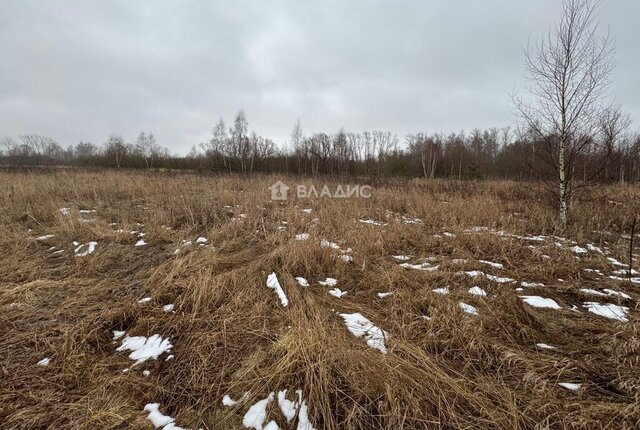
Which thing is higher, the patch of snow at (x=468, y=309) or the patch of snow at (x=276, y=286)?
the patch of snow at (x=276, y=286)

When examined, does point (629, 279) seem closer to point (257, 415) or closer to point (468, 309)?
point (468, 309)

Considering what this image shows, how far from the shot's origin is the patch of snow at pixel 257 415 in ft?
5.29

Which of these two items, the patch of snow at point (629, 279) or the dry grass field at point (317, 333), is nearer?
the dry grass field at point (317, 333)

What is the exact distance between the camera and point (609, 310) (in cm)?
268

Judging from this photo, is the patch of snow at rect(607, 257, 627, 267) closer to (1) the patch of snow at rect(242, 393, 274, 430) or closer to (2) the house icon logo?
(1) the patch of snow at rect(242, 393, 274, 430)

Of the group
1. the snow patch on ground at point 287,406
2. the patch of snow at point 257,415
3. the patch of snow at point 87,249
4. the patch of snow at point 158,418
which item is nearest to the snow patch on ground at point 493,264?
the snow patch on ground at point 287,406

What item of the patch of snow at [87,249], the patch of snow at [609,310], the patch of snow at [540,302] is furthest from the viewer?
the patch of snow at [87,249]

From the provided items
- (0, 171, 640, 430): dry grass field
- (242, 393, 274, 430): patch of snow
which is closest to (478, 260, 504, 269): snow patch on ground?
(0, 171, 640, 430): dry grass field

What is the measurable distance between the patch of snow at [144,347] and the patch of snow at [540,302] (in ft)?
11.7

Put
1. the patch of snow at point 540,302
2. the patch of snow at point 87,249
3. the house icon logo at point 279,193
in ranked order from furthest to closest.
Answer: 1. the house icon logo at point 279,193
2. the patch of snow at point 87,249
3. the patch of snow at point 540,302

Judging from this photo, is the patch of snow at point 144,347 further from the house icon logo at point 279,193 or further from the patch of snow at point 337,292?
the house icon logo at point 279,193

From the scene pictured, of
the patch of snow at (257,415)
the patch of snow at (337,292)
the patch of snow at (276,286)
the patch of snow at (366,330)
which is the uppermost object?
the patch of snow at (276,286)

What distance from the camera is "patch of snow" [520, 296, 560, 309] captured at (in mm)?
2804

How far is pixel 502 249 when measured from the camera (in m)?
4.29
